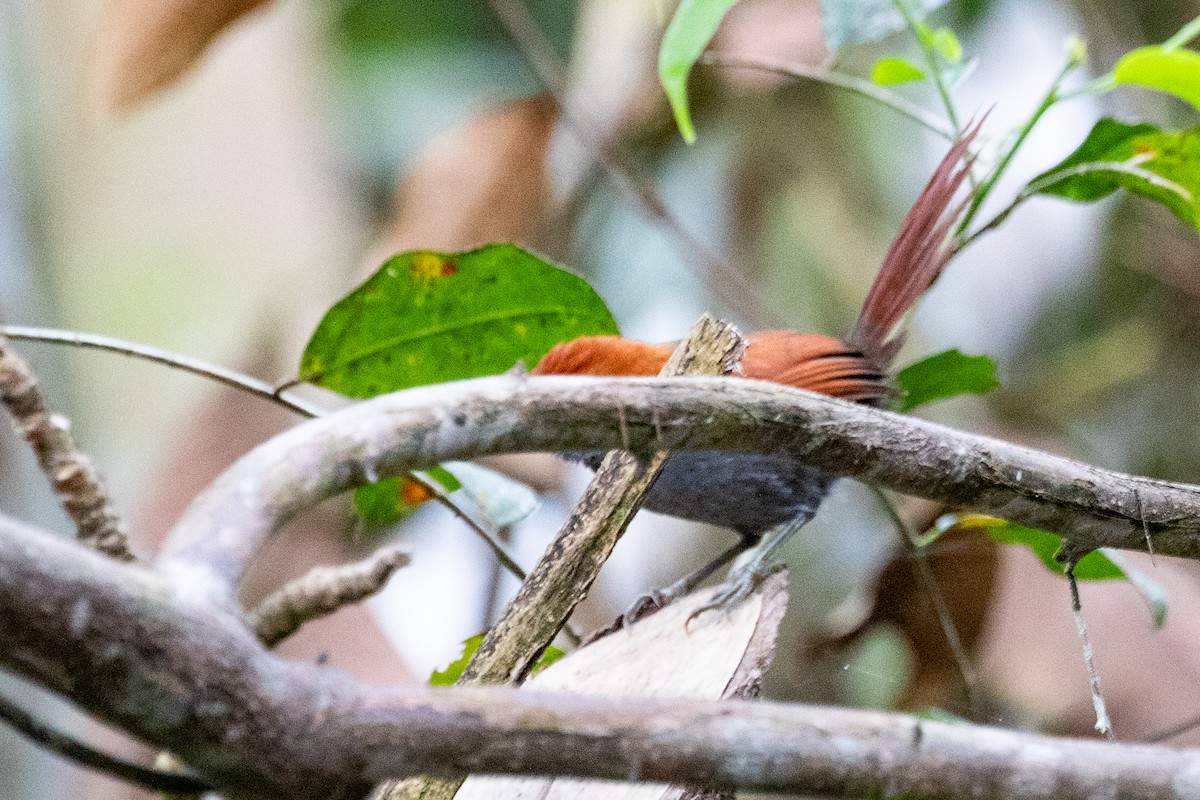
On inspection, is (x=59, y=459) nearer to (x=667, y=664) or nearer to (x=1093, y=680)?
(x=667, y=664)

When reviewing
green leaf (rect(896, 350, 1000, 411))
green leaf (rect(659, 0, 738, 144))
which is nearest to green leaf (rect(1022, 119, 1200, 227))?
green leaf (rect(896, 350, 1000, 411))

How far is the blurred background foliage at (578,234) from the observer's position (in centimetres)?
311

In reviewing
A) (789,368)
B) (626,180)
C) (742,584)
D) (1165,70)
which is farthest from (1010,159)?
(626,180)

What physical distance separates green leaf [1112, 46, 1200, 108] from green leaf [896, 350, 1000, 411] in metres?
0.51

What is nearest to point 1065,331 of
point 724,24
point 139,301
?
point 724,24

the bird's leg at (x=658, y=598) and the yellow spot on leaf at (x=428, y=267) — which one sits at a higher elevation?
the yellow spot on leaf at (x=428, y=267)

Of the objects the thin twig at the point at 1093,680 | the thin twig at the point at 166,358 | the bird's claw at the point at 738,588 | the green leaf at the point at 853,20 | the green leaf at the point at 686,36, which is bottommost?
the thin twig at the point at 1093,680

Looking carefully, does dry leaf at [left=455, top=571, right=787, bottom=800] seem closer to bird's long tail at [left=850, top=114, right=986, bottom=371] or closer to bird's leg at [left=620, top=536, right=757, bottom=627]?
bird's leg at [left=620, top=536, right=757, bottom=627]

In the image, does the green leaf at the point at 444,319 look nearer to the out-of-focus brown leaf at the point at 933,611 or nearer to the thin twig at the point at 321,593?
the thin twig at the point at 321,593

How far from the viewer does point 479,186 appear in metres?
3.25

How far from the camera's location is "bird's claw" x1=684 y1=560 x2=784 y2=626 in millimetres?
1292

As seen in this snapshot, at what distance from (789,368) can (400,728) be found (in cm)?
132

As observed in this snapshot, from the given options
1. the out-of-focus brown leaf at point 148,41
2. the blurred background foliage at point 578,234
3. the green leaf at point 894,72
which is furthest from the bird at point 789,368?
the out-of-focus brown leaf at point 148,41

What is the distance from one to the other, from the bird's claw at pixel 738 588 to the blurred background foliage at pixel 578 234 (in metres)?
1.71
